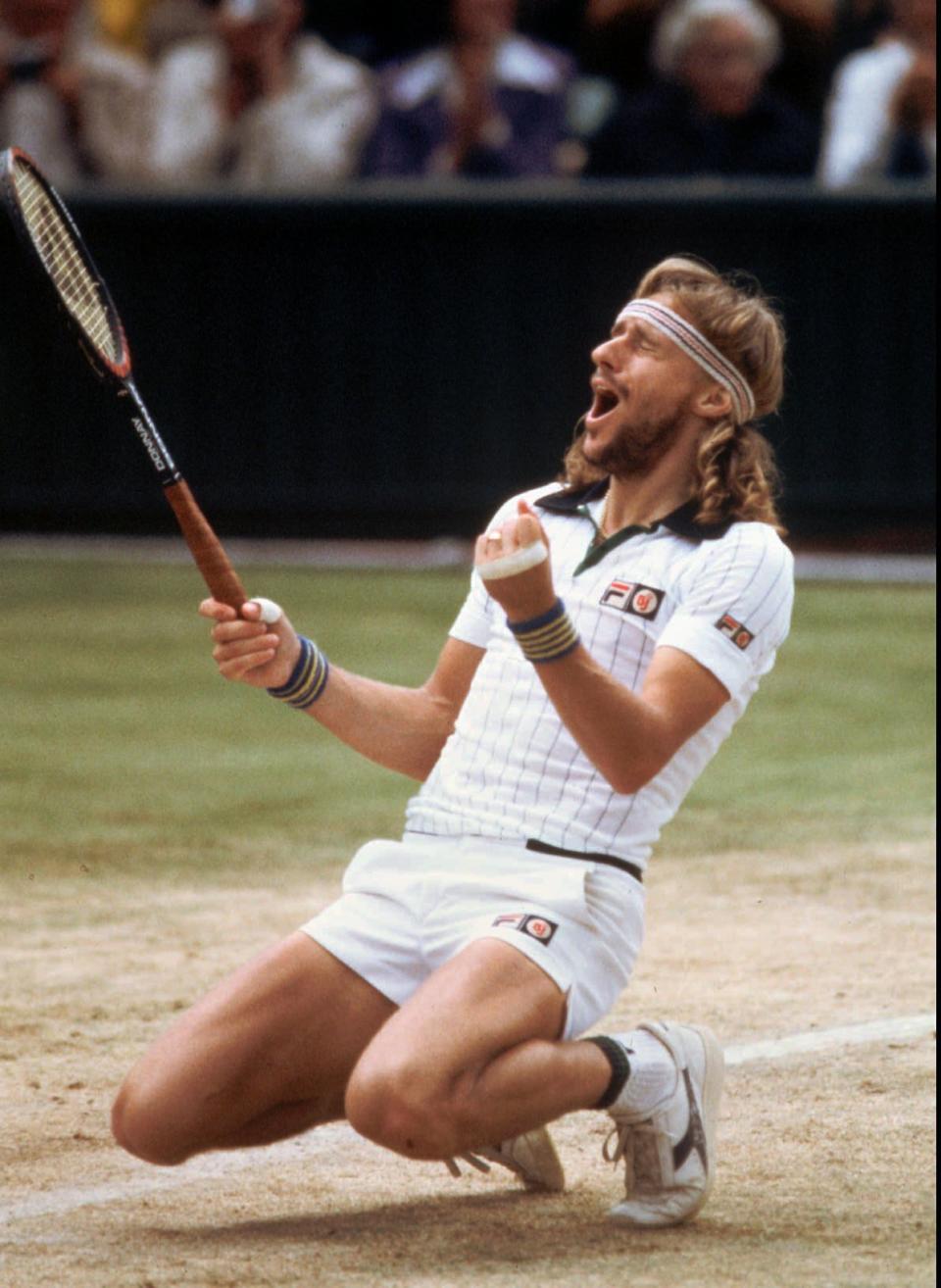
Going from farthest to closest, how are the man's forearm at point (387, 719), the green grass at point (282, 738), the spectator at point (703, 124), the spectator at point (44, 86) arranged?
the spectator at point (44, 86) < the spectator at point (703, 124) < the green grass at point (282, 738) < the man's forearm at point (387, 719)

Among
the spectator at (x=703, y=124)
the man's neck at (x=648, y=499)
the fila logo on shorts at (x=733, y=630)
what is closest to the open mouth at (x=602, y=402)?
the man's neck at (x=648, y=499)

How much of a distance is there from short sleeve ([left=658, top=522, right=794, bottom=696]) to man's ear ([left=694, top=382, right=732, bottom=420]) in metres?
0.21

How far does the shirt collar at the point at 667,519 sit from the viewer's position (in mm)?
3963

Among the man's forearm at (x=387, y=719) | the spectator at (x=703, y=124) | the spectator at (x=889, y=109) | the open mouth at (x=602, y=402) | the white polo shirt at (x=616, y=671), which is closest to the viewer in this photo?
the white polo shirt at (x=616, y=671)

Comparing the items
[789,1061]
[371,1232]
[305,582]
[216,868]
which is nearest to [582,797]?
[371,1232]

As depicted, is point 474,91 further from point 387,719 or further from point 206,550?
point 206,550

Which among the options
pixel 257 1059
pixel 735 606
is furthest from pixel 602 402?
pixel 257 1059

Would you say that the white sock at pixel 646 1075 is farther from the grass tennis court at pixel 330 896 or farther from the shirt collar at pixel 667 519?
the shirt collar at pixel 667 519

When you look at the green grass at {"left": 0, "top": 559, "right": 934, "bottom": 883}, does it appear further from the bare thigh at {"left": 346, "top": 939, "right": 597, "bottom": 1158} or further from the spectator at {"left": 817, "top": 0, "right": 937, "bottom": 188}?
the bare thigh at {"left": 346, "top": 939, "right": 597, "bottom": 1158}

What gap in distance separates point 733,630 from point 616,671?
Result: 22 cm

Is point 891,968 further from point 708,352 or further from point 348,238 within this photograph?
point 348,238

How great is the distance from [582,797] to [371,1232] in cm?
76

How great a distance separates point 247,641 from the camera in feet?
13.1

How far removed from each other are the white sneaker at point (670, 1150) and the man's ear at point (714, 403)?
1023mm
